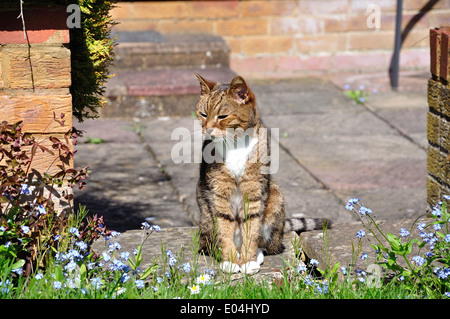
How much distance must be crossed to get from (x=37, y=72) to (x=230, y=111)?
3.51 feet

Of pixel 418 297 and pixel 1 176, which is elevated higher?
pixel 1 176

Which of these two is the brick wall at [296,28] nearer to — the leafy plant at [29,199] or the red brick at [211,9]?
the red brick at [211,9]

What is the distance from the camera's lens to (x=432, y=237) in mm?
3631

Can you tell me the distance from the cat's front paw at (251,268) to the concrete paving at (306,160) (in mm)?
519

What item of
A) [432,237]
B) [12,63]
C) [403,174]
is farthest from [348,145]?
[12,63]

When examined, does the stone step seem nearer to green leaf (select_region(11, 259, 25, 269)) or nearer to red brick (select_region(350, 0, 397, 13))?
red brick (select_region(350, 0, 397, 13))

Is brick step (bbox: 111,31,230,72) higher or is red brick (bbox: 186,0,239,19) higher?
red brick (bbox: 186,0,239,19)

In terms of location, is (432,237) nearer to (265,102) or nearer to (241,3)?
(265,102)

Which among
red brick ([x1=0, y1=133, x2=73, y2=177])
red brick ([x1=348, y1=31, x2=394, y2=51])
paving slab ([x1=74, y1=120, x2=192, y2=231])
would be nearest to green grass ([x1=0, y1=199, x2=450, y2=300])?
red brick ([x1=0, y1=133, x2=73, y2=177])

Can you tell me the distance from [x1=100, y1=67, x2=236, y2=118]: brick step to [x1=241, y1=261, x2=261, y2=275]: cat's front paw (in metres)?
4.53

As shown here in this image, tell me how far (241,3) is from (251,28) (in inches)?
14.3

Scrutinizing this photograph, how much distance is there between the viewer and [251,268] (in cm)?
384

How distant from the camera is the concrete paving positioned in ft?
18.8

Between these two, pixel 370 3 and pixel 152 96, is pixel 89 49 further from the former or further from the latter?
pixel 370 3
